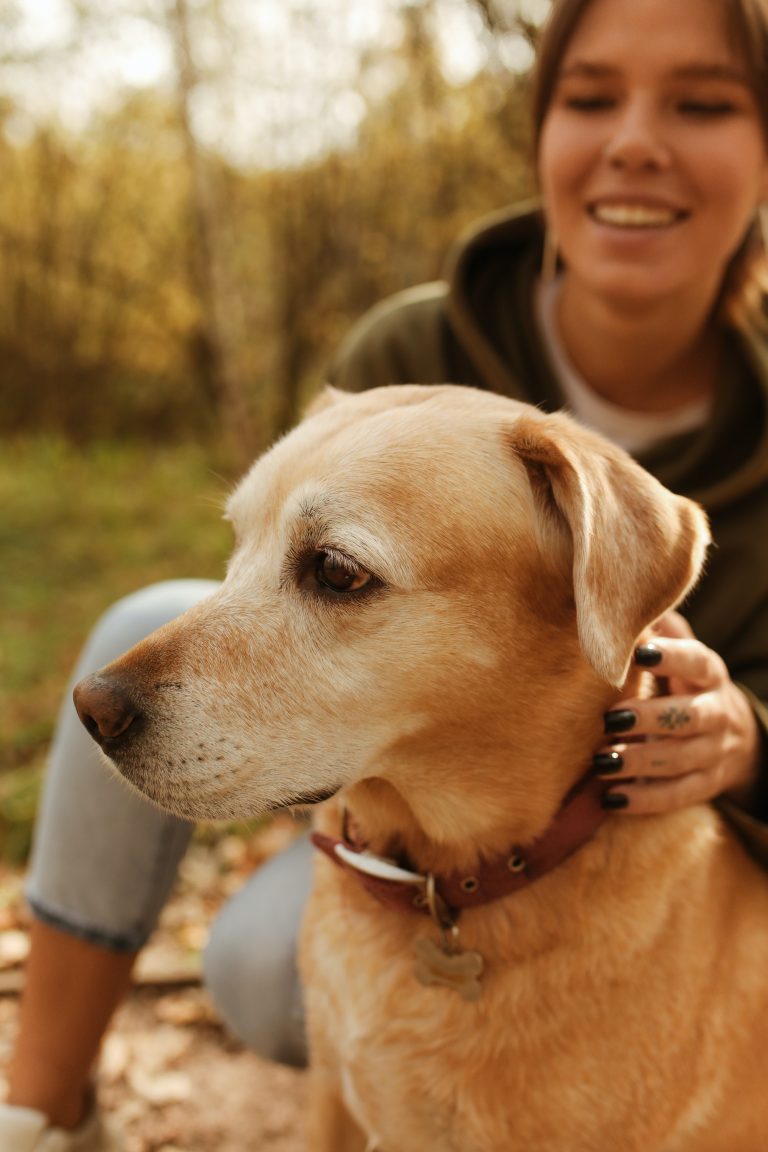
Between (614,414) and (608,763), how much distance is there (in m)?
1.11

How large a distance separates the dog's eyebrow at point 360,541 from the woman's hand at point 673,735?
45 centimetres

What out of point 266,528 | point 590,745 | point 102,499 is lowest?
point 102,499

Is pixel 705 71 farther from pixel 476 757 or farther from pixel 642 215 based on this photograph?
pixel 476 757

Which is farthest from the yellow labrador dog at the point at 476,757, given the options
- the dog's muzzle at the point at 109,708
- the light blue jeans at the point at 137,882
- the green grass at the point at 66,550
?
the green grass at the point at 66,550

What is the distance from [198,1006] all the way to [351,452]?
6.42 feet

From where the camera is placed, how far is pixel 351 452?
1582 mm

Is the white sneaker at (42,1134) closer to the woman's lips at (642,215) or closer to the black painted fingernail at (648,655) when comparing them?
the black painted fingernail at (648,655)

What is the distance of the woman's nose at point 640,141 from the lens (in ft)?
6.89

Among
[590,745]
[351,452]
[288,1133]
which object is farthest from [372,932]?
[288,1133]

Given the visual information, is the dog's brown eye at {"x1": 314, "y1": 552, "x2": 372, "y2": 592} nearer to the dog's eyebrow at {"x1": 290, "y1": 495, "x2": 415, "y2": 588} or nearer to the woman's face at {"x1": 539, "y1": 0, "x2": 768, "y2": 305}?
the dog's eyebrow at {"x1": 290, "y1": 495, "x2": 415, "y2": 588}

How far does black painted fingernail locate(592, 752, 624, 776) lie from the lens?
163 centimetres

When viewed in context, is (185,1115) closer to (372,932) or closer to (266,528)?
(372,932)

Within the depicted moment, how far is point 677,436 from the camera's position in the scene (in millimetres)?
2338

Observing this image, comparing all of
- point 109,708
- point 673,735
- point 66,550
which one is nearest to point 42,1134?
point 109,708
